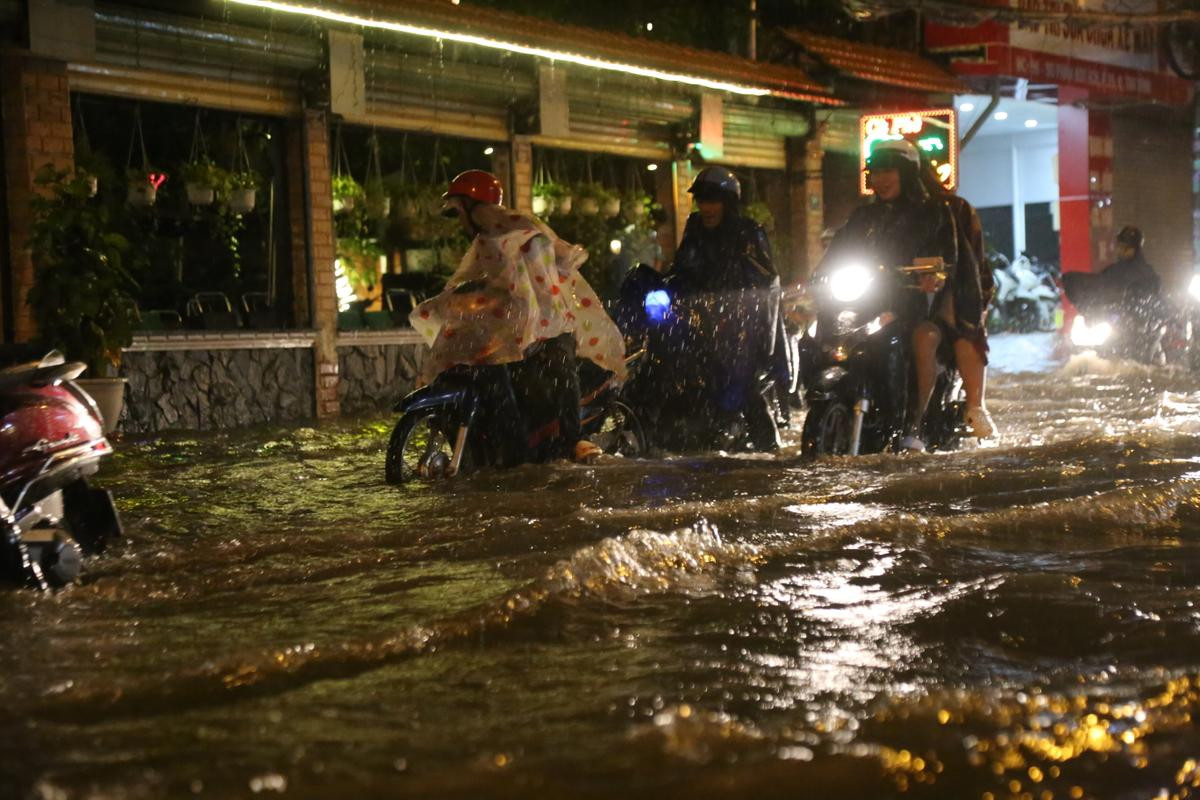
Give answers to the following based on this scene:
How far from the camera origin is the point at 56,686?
3.66 meters

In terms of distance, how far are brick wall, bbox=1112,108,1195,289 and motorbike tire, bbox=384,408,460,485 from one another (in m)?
23.8

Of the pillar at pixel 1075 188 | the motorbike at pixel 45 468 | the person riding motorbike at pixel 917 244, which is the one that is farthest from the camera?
the pillar at pixel 1075 188

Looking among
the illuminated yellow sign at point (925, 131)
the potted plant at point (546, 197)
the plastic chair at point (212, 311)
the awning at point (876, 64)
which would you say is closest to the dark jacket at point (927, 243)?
the plastic chair at point (212, 311)

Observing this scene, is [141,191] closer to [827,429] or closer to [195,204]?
[195,204]

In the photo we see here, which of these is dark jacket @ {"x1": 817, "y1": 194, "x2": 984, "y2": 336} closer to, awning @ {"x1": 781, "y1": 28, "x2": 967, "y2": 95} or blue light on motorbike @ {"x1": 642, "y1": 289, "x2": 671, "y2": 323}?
blue light on motorbike @ {"x1": 642, "y1": 289, "x2": 671, "y2": 323}

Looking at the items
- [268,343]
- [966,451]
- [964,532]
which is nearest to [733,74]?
[268,343]

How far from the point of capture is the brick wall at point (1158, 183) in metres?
29.4

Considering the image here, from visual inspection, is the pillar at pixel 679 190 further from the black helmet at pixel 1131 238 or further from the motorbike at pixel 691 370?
the motorbike at pixel 691 370

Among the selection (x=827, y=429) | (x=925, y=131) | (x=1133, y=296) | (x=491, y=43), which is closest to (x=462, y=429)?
(x=827, y=429)

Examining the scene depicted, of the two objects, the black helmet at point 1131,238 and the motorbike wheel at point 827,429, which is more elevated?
the black helmet at point 1131,238

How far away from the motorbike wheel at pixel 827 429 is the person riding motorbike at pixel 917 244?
39cm

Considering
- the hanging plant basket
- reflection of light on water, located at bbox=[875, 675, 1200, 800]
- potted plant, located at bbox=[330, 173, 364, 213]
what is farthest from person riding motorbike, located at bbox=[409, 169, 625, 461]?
potted plant, located at bbox=[330, 173, 364, 213]

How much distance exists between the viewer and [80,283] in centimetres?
1041

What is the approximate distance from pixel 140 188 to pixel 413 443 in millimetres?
5674
